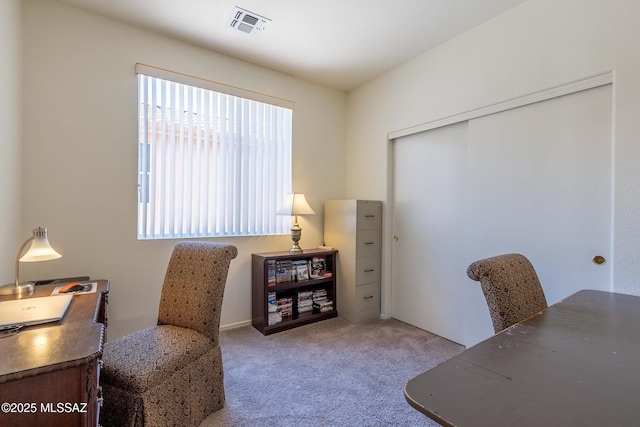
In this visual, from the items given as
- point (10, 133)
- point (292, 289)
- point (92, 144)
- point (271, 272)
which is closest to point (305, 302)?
point (292, 289)

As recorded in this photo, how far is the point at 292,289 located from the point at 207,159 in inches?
63.2

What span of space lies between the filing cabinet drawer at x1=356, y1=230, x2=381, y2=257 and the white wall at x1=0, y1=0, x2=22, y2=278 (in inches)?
105

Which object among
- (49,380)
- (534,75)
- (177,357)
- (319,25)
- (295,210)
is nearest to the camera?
(49,380)

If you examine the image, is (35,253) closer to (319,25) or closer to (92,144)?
(92,144)

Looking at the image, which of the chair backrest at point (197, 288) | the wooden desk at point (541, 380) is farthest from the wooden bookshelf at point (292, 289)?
the wooden desk at point (541, 380)

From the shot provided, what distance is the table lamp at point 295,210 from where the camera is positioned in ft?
9.82

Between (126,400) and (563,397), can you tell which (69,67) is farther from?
(563,397)

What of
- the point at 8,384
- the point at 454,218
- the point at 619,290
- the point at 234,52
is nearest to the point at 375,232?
the point at 454,218

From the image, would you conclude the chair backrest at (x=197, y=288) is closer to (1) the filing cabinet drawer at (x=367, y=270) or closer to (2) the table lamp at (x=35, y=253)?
(2) the table lamp at (x=35, y=253)

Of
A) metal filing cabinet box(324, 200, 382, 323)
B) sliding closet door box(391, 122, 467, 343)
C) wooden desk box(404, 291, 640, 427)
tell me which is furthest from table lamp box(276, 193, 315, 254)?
wooden desk box(404, 291, 640, 427)

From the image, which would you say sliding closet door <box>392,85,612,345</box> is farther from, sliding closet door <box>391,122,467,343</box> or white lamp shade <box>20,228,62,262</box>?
white lamp shade <box>20,228,62,262</box>

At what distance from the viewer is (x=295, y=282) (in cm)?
299

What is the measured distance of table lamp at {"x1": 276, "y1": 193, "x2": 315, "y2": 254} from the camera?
299cm

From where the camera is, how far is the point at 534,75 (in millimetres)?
2035
